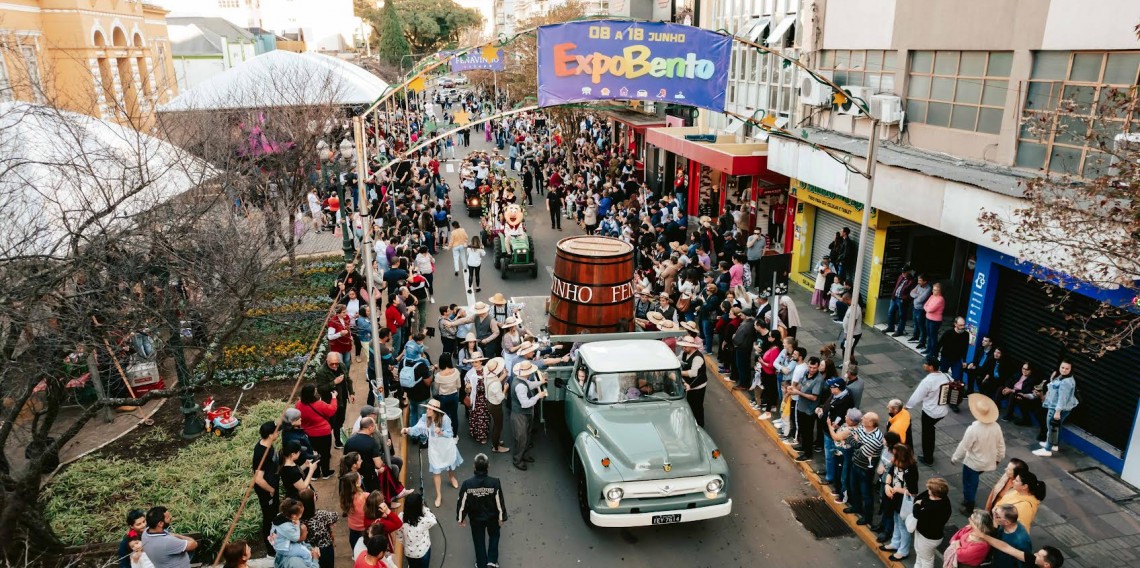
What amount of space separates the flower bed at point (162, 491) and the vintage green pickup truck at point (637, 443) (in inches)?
158

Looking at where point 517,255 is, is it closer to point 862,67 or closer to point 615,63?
point 615,63

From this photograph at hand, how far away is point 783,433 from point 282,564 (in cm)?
733

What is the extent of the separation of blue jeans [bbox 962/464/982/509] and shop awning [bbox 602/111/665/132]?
20.8m

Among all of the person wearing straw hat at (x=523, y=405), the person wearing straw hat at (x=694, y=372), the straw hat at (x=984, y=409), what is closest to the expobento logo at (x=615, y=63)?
the person wearing straw hat at (x=694, y=372)

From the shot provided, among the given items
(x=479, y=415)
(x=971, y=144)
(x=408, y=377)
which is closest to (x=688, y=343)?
(x=479, y=415)

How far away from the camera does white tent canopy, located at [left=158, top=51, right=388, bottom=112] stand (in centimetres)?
1938

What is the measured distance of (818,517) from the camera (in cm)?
888

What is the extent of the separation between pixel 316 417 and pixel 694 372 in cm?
528

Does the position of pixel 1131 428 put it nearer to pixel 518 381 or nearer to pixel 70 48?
pixel 518 381

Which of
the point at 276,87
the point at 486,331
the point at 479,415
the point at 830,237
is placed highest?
the point at 276,87

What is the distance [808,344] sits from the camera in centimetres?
1418

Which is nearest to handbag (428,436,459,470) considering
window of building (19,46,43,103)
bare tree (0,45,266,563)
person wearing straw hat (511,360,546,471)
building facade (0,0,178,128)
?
person wearing straw hat (511,360,546,471)

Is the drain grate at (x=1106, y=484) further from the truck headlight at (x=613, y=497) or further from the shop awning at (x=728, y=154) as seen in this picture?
the shop awning at (x=728, y=154)

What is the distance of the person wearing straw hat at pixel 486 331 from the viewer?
38.6 ft
